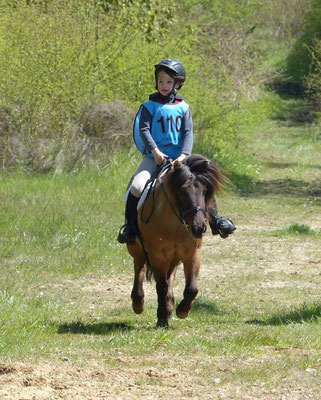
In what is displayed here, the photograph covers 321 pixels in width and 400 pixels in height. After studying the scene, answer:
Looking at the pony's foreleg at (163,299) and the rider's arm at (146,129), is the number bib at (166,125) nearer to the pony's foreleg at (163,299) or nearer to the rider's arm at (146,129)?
the rider's arm at (146,129)

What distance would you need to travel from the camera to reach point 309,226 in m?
16.9

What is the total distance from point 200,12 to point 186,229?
90.4 ft

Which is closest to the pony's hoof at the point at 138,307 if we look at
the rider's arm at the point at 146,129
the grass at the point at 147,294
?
the grass at the point at 147,294

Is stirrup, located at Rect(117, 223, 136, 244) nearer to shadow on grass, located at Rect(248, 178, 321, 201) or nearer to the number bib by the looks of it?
the number bib

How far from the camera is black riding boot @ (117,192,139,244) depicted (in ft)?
31.0

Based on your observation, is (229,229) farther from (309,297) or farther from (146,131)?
(309,297)

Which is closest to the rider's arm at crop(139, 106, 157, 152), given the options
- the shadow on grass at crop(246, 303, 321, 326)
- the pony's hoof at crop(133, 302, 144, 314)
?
the pony's hoof at crop(133, 302, 144, 314)

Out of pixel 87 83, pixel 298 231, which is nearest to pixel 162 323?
pixel 298 231

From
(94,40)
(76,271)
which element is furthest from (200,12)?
(76,271)

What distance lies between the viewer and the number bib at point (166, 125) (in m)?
9.30

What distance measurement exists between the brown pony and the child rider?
0.19m

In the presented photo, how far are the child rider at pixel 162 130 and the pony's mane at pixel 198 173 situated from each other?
0.89 feet

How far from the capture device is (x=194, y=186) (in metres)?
8.80

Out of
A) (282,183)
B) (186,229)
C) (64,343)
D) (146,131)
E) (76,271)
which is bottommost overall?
(282,183)
